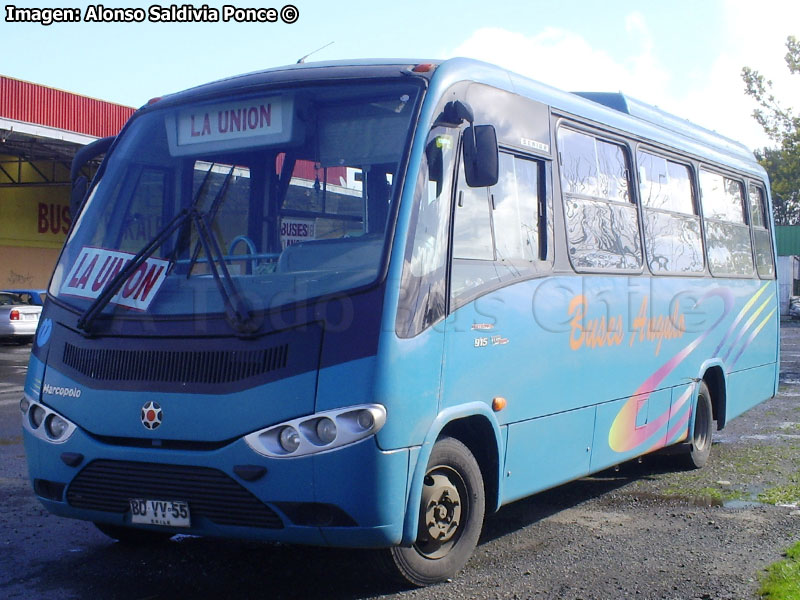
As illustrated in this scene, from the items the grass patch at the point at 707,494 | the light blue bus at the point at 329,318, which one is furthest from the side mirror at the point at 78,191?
the grass patch at the point at 707,494

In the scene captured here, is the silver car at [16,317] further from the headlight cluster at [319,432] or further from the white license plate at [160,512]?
the headlight cluster at [319,432]

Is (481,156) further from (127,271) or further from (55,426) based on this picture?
(55,426)

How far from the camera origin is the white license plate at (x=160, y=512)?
203 inches

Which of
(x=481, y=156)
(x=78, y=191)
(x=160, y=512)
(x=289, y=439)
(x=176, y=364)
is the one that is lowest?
(x=160, y=512)

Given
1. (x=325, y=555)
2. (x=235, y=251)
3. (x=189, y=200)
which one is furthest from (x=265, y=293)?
(x=325, y=555)

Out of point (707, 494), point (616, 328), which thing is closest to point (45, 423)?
point (616, 328)

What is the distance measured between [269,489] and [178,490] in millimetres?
512

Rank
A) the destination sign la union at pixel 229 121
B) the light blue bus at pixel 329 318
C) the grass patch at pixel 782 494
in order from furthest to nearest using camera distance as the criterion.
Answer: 1. the grass patch at pixel 782 494
2. the destination sign la union at pixel 229 121
3. the light blue bus at pixel 329 318

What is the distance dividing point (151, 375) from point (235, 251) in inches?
32.2

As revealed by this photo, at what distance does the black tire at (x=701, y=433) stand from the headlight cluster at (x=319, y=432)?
5.47 meters

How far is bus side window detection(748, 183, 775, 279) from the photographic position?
11.5 meters

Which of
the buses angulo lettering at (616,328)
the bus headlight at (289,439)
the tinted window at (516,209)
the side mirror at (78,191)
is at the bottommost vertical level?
the bus headlight at (289,439)

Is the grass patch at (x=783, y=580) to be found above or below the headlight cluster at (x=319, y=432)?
below

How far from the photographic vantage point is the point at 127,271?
5.62 metres
